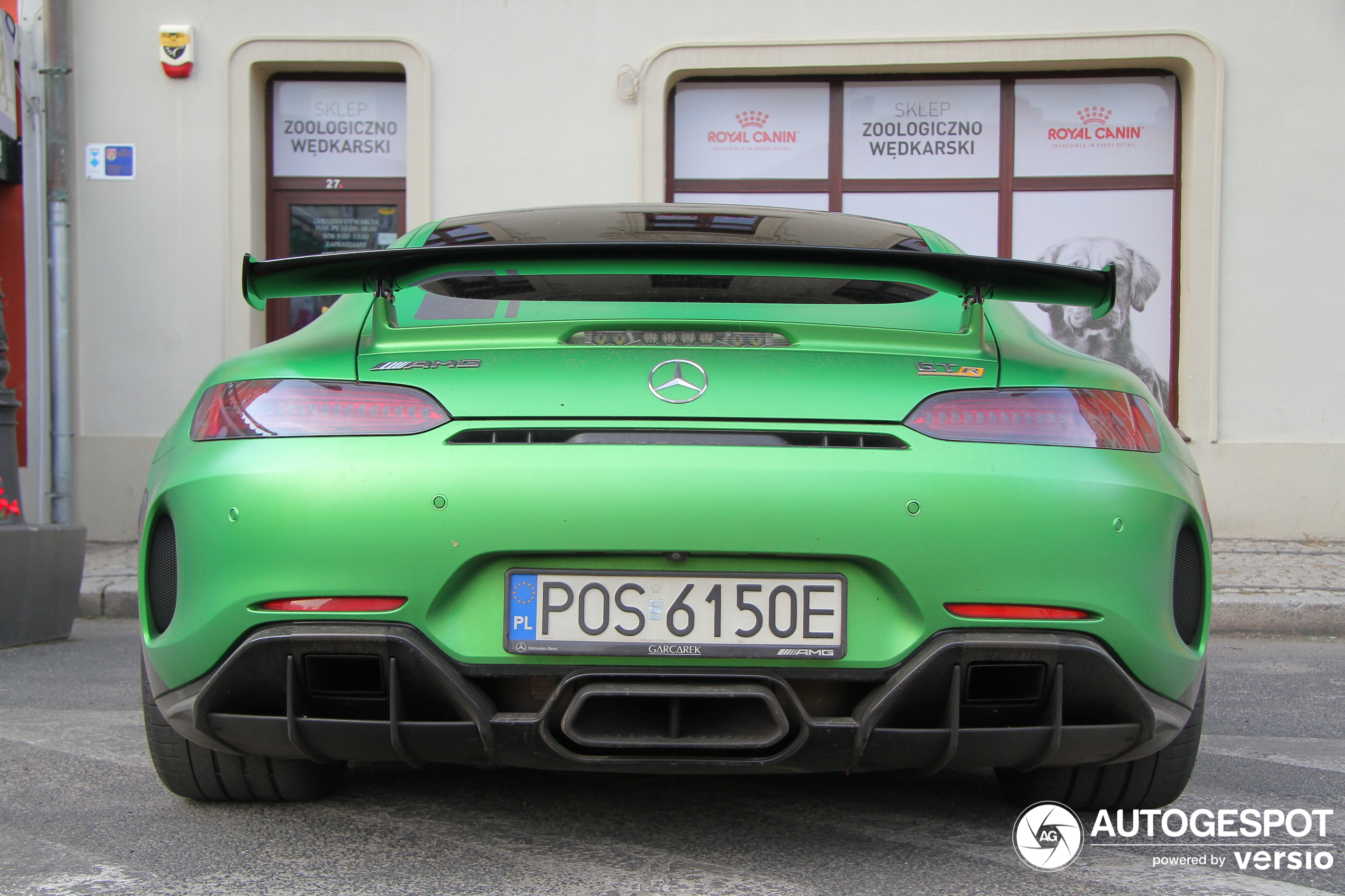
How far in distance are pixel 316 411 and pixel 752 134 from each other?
24.8ft

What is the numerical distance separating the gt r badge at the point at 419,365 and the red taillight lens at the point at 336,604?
40cm

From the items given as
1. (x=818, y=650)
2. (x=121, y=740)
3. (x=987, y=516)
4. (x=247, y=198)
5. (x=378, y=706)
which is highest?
(x=247, y=198)

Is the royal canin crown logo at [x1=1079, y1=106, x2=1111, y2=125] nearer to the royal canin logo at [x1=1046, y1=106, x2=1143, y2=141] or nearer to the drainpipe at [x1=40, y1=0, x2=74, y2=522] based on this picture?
the royal canin logo at [x1=1046, y1=106, x2=1143, y2=141]

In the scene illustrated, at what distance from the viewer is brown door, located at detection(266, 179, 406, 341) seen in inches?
363

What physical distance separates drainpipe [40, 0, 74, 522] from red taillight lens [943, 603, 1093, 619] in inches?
317

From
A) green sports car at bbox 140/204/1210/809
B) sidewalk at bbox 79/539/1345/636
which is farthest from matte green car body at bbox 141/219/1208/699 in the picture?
sidewalk at bbox 79/539/1345/636

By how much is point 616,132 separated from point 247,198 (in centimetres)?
278

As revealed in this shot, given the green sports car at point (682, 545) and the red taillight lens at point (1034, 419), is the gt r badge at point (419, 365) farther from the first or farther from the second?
the red taillight lens at point (1034, 419)

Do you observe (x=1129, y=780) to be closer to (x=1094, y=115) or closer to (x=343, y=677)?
(x=343, y=677)

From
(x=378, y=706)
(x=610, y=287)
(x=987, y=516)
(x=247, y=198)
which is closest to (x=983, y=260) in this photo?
(x=987, y=516)

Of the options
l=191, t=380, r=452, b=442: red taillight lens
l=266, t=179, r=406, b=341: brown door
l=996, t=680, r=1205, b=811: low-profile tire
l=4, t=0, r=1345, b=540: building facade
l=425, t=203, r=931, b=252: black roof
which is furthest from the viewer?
l=266, t=179, r=406, b=341: brown door

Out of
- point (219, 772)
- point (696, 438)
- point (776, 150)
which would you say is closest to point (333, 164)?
point (776, 150)

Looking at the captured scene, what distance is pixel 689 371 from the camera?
1.99 metres

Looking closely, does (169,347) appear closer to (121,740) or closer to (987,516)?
(121,740)
